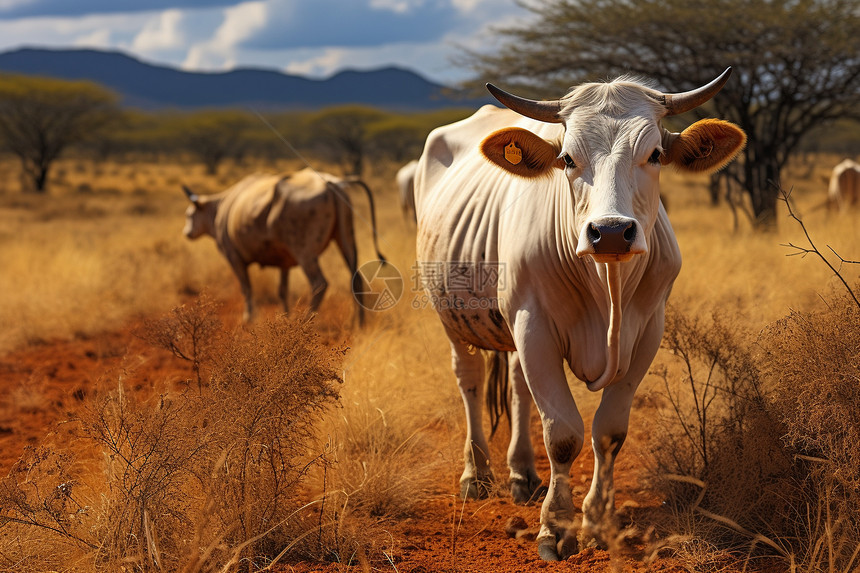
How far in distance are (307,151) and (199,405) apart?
5855cm

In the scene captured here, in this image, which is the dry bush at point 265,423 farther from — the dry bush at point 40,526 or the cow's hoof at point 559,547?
the cow's hoof at point 559,547

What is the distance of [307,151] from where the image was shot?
60.5 metres

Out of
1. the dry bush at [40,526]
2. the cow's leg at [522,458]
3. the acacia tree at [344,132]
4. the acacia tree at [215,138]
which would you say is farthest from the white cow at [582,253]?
the acacia tree at [215,138]

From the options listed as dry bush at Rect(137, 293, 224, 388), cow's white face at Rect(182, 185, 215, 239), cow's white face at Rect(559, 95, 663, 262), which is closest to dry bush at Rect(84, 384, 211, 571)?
dry bush at Rect(137, 293, 224, 388)

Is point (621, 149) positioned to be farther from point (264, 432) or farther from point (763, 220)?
point (763, 220)

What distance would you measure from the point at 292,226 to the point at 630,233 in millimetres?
6556

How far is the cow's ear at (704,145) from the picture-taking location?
330 cm

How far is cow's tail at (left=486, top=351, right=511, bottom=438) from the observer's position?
16.7ft

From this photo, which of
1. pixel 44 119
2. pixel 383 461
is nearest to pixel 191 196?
pixel 383 461

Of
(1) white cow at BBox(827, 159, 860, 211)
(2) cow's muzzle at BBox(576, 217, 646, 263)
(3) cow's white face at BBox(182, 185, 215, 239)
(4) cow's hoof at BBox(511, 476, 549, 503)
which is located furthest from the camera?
(1) white cow at BBox(827, 159, 860, 211)

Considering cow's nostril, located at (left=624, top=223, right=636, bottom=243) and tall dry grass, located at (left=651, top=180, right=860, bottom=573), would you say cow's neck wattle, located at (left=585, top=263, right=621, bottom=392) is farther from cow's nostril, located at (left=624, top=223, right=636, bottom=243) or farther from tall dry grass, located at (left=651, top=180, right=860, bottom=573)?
tall dry grass, located at (left=651, top=180, right=860, bottom=573)

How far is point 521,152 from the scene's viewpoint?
3492mm

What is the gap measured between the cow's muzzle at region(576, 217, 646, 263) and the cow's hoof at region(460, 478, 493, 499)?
196 cm

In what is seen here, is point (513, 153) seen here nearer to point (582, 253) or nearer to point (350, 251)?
point (582, 253)
